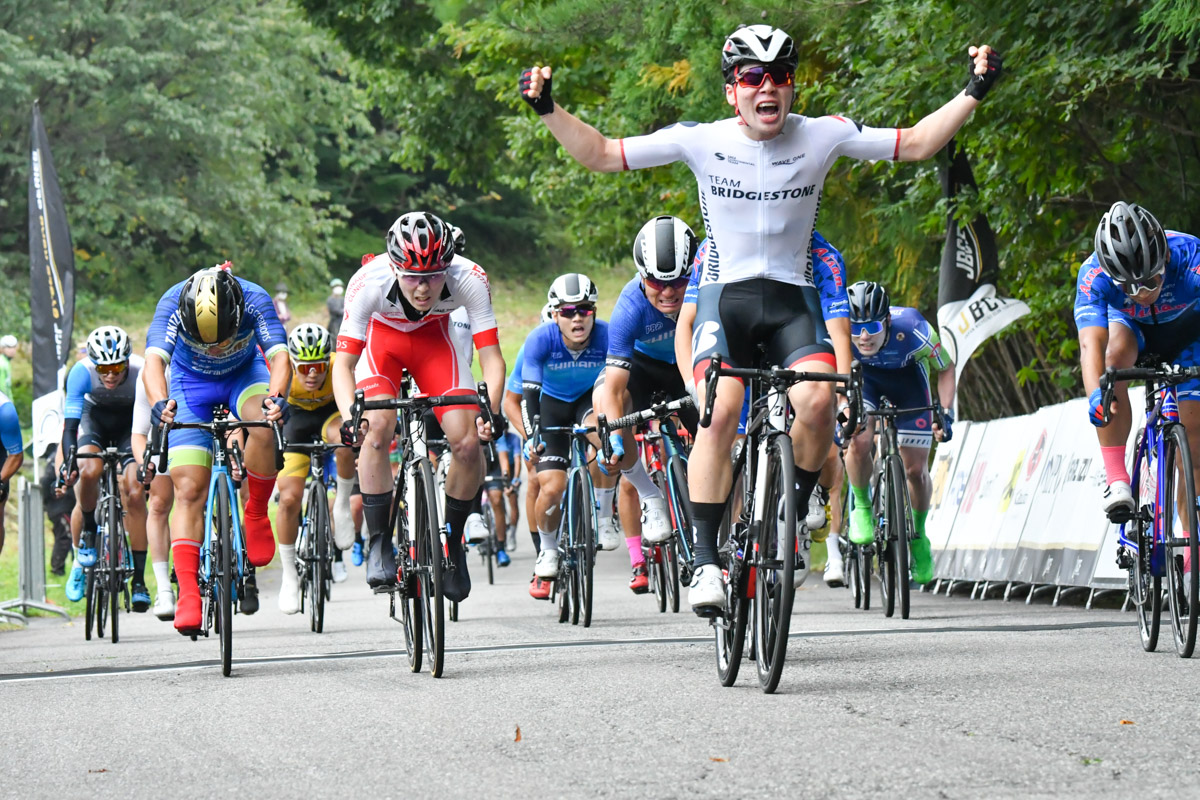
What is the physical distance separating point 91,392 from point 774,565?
847 cm

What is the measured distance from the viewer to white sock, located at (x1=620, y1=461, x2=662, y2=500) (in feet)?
37.5

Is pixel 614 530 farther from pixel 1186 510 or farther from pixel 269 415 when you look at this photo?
pixel 1186 510

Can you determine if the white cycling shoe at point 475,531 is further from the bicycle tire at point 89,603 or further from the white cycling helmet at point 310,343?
the bicycle tire at point 89,603

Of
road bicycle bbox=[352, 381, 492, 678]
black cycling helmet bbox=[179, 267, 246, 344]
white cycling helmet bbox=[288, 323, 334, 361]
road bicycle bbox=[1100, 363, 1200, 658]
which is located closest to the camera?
road bicycle bbox=[1100, 363, 1200, 658]

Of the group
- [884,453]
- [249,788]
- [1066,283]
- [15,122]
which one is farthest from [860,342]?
[15,122]

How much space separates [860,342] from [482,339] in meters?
3.72

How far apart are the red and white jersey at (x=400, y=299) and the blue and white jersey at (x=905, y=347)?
3694mm

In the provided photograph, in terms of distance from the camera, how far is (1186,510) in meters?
7.88

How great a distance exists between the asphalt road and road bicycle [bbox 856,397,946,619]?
813mm

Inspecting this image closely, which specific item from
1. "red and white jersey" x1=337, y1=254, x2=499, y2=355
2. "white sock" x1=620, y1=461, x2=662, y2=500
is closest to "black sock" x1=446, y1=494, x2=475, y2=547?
"red and white jersey" x1=337, y1=254, x2=499, y2=355

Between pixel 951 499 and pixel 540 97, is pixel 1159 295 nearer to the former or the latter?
pixel 540 97

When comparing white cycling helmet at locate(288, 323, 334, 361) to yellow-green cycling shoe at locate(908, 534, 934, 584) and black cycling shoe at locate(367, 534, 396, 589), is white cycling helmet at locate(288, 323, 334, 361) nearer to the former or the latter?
yellow-green cycling shoe at locate(908, 534, 934, 584)

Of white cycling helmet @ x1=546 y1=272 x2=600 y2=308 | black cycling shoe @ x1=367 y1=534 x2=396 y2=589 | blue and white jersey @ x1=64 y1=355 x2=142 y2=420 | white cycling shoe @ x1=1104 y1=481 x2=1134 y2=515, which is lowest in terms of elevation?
black cycling shoe @ x1=367 y1=534 x2=396 y2=589

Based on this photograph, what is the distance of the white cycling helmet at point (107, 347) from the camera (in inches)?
543
